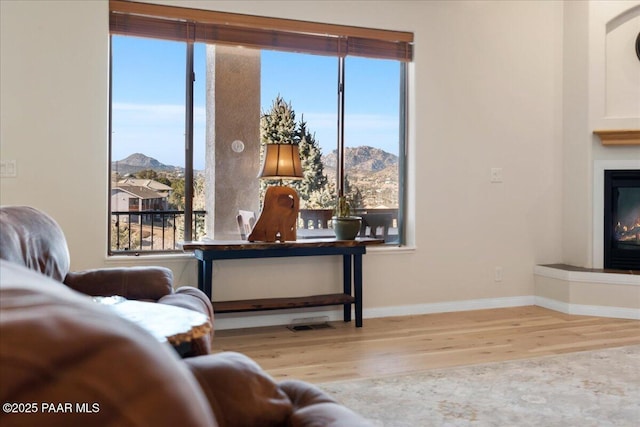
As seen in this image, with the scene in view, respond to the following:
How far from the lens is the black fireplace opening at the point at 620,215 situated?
4922mm

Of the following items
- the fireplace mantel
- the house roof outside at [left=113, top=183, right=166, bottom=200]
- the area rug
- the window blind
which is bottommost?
the area rug

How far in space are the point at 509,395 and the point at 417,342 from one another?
1118 mm

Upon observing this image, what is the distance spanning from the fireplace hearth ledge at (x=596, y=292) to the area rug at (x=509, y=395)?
1.40m

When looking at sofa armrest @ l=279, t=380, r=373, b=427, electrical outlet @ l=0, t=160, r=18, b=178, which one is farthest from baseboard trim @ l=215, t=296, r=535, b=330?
sofa armrest @ l=279, t=380, r=373, b=427

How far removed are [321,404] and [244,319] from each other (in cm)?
324

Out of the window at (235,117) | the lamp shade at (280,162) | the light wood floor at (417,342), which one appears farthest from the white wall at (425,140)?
the lamp shade at (280,162)

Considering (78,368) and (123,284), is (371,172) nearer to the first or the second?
(123,284)

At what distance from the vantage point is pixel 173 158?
4.23 meters

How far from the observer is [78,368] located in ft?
1.01

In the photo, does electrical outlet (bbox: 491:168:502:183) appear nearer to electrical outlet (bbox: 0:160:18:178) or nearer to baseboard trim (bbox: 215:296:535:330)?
baseboard trim (bbox: 215:296:535:330)

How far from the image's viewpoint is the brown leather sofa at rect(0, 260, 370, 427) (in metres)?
0.30

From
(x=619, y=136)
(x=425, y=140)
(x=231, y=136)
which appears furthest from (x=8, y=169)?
(x=619, y=136)

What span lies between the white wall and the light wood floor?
0.40m

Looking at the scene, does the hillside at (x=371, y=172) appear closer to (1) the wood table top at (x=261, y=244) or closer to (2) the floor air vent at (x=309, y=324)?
(1) the wood table top at (x=261, y=244)
